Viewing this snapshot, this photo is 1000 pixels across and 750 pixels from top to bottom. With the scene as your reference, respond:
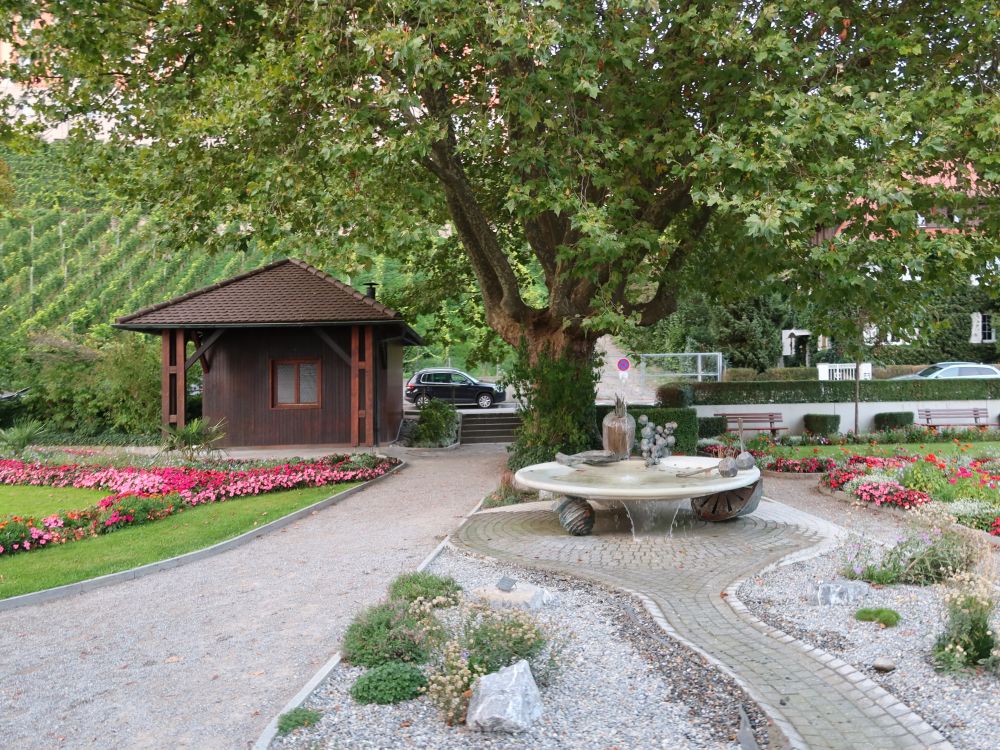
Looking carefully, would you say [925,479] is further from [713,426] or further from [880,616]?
[713,426]

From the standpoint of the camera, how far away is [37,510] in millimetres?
12078

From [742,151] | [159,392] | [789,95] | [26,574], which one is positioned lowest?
[26,574]

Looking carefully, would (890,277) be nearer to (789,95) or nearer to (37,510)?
(789,95)

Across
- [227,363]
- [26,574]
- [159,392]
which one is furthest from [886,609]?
[159,392]

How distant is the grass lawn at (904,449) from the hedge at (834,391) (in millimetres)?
2935

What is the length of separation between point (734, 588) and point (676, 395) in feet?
48.8

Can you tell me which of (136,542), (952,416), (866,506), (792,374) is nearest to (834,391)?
(952,416)

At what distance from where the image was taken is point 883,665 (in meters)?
5.03

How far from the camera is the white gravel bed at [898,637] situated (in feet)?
Answer: 14.2

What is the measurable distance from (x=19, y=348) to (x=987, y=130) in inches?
992

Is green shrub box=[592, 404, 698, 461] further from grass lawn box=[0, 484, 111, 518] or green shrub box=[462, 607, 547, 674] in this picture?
green shrub box=[462, 607, 547, 674]

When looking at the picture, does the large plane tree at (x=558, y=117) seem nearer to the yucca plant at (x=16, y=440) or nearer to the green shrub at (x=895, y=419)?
the yucca plant at (x=16, y=440)

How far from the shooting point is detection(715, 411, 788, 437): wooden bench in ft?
72.9

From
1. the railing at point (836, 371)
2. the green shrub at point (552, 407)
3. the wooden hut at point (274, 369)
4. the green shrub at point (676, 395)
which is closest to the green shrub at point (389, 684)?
the green shrub at point (552, 407)
